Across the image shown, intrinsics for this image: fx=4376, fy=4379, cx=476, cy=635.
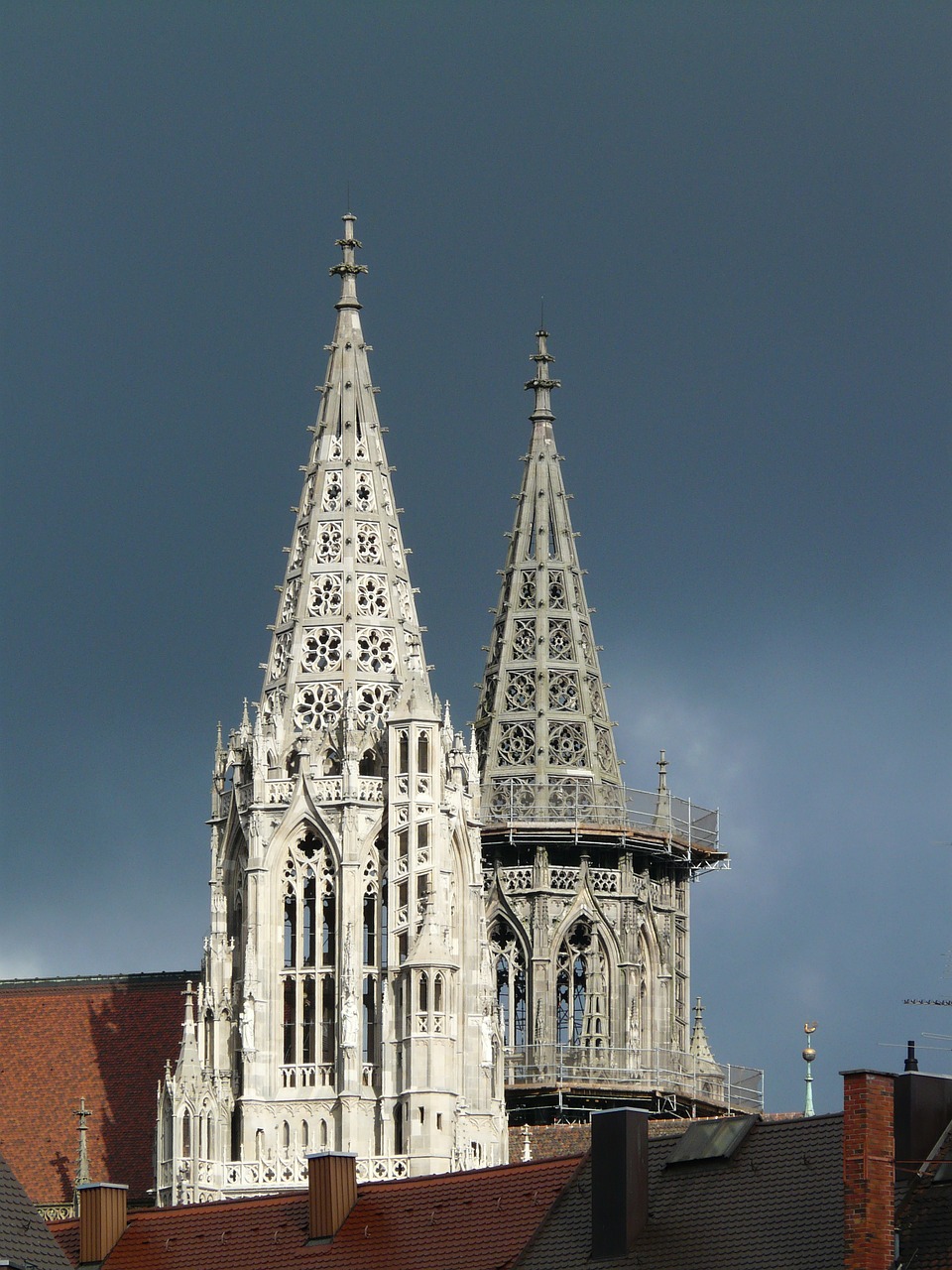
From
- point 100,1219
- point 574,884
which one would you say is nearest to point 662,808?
point 574,884

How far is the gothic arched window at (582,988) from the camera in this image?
110438 millimetres

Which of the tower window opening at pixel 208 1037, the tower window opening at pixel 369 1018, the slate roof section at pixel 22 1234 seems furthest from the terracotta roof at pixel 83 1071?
the slate roof section at pixel 22 1234

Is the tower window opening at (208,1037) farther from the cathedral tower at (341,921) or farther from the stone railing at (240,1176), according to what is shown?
the stone railing at (240,1176)

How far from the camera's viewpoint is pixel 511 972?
111 m

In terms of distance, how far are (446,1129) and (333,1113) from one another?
7.94 ft

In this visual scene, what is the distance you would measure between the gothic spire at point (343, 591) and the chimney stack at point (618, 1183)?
2727 cm

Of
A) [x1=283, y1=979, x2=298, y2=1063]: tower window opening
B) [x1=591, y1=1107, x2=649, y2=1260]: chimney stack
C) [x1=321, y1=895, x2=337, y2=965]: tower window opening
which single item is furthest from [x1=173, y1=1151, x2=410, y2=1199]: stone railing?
[x1=591, y1=1107, x2=649, y2=1260]: chimney stack

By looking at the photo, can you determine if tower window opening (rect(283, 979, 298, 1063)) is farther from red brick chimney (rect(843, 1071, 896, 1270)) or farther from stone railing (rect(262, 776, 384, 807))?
red brick chimney (rect(843, 1071, 896, 1270))

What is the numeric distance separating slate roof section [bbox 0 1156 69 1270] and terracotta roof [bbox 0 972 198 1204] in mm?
24344

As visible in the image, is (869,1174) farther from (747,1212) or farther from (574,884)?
(574,884)

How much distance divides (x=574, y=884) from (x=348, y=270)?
18604mm

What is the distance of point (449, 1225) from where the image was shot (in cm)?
7231

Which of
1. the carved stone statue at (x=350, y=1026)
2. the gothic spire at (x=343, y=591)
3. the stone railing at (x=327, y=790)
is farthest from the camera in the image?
the gothic spire at (x=343, y=591)

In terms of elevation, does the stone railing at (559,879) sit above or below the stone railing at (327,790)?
below
